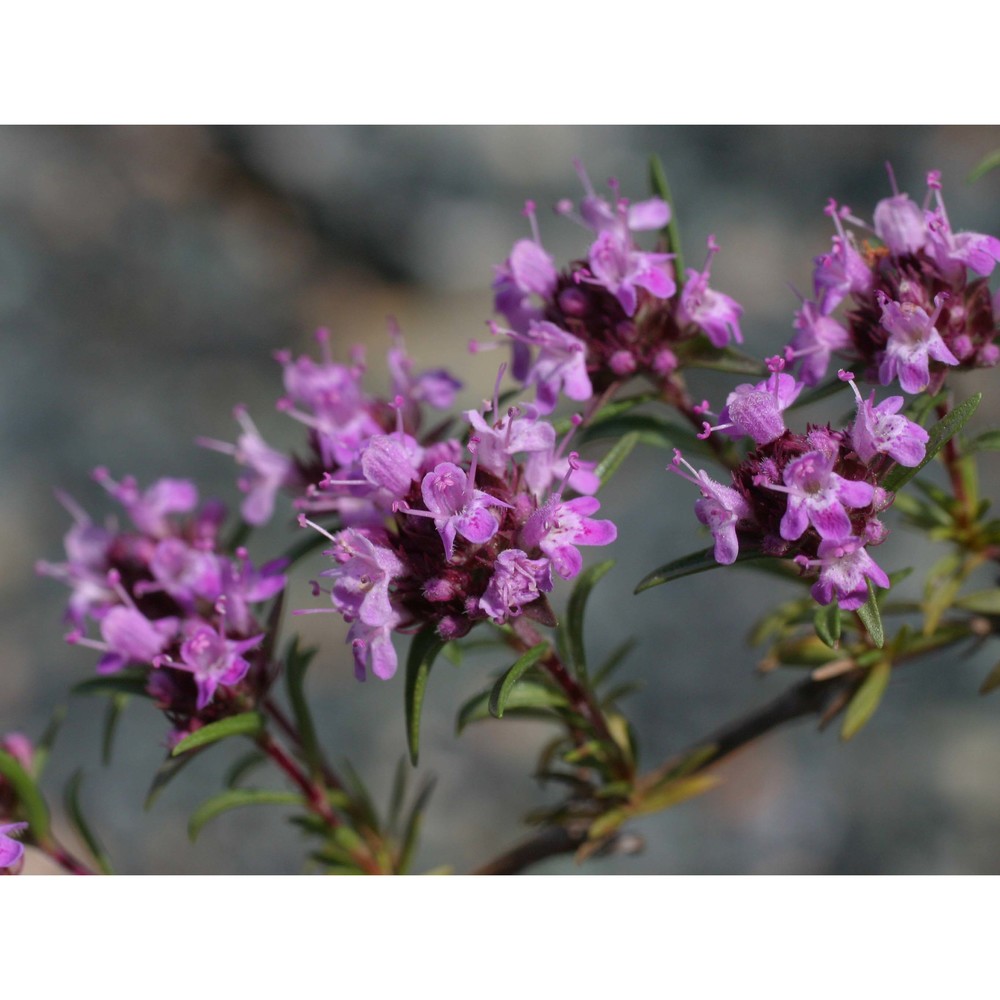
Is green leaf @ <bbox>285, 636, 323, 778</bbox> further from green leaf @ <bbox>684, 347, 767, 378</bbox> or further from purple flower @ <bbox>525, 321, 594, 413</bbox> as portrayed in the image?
green leaf @ <bbox>684, 347, 767, 378</bbox>

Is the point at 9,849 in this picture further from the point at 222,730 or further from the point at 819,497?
the point at 819,497

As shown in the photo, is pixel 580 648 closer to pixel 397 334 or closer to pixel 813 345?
pixel 813 345

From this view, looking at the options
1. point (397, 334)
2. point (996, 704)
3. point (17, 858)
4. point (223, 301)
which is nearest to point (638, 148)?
point (223, 301)

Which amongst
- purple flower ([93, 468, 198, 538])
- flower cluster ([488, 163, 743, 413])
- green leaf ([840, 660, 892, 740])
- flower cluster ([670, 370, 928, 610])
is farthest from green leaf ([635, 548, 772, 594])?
purple flower ([93, 468, 198, 538])

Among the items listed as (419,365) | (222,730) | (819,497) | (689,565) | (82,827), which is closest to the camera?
(819,497)

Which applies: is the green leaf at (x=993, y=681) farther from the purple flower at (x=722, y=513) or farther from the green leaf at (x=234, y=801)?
the green leaf at (x=234, y=801)

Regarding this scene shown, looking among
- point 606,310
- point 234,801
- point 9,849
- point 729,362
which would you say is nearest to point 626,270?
point 606,310

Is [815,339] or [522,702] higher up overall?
[815,339]
